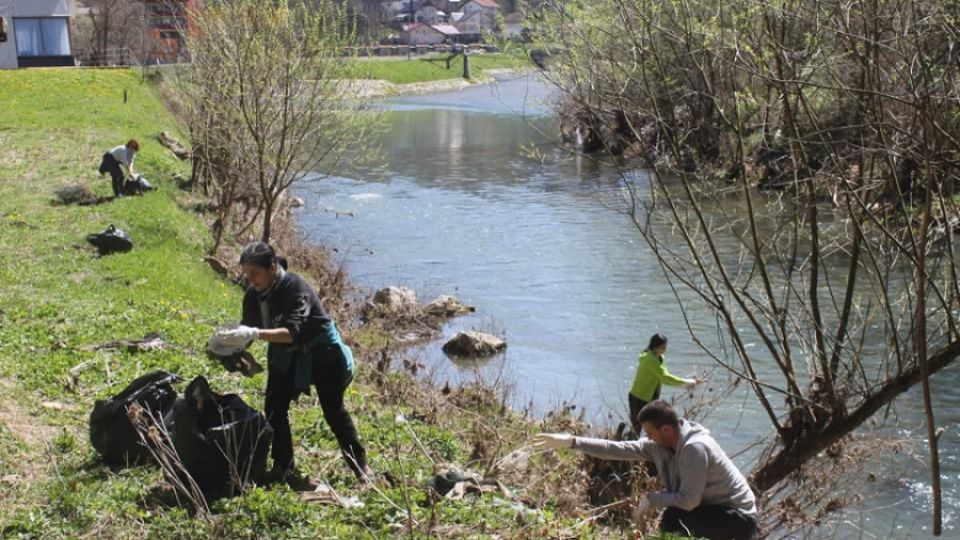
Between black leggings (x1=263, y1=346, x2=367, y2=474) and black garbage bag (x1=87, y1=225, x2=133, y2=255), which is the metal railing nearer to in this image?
black garbage bag (x1=87, y1=225, x2=133, y2=255)

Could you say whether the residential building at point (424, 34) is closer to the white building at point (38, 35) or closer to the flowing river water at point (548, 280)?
the white building at point (38, 35)

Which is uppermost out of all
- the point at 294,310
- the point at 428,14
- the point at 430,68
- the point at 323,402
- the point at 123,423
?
the point at 428,14

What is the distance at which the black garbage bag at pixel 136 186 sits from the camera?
71.9 ft

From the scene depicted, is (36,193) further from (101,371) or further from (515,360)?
(101,371)

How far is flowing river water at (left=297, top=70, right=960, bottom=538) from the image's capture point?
1262 centimetres

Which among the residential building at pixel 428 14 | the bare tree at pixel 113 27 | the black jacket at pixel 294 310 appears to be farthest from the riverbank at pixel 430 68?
the black jacket at pixel 294 310

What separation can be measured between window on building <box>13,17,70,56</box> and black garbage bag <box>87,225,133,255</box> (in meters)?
35.7

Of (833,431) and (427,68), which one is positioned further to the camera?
(427,68)

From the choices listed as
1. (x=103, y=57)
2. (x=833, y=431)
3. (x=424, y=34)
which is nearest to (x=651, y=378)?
(x=833, y=431)

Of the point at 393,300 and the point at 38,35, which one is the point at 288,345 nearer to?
the point at 393,300

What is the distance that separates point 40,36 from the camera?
49.3 meters

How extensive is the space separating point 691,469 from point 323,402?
250 centimetres

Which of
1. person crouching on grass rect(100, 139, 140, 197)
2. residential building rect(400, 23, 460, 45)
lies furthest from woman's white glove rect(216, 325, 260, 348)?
residential building rect(400, 23, 460, 45)

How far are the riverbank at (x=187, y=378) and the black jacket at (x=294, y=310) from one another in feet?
3.10
